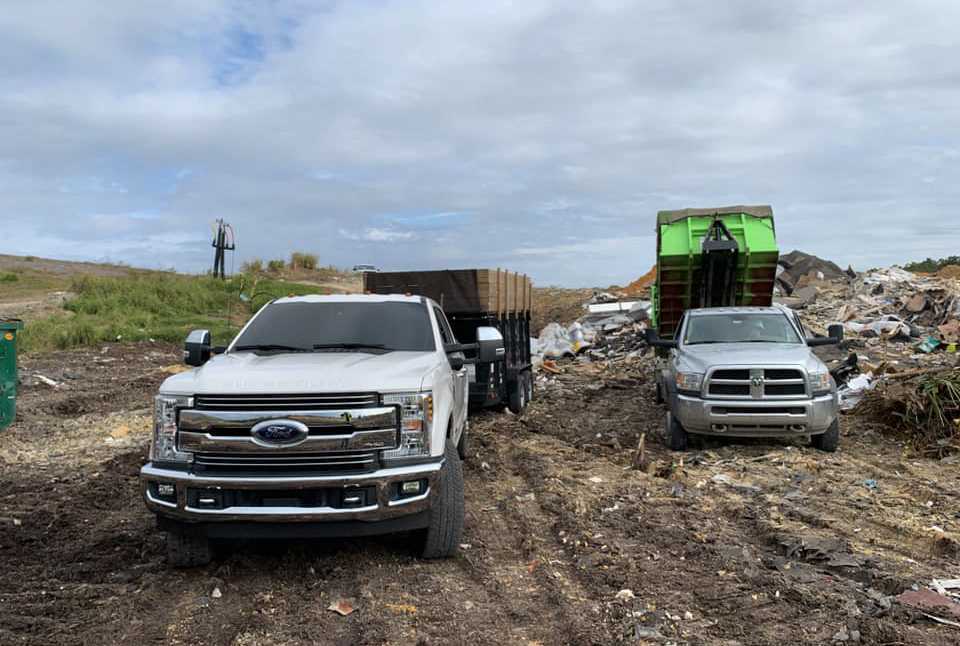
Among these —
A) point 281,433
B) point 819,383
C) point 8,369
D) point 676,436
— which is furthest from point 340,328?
point 8,369

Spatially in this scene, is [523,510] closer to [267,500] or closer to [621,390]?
[267,500]

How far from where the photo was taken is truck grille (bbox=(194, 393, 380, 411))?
5.05 meters

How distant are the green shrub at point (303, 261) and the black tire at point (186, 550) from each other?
41879mm

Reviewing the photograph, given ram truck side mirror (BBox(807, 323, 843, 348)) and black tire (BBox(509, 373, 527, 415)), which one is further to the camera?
black tire (BBox(509, 373, 527, 415))

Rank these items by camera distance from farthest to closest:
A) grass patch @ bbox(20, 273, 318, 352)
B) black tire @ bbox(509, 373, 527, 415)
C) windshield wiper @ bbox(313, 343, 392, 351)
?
grass patch @ bbox(20, 273, 318, 352)
black tire @ bbox(509, 373, 527, 415)
windshield wiper @ bbox(313, 343, 392, 351)

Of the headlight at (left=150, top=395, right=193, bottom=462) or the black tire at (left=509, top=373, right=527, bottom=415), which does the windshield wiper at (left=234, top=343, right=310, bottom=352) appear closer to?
the headlight at (left=150, top=395, right=193, bottom=462)

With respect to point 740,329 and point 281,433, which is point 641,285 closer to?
point 740,329

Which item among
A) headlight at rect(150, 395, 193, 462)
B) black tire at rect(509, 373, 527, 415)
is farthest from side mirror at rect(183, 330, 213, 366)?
black tire at rect(509, 373, 527, 415)

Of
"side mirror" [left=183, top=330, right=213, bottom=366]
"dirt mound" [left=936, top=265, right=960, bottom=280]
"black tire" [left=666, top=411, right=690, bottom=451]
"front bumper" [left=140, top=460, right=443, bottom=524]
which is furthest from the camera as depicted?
"dirt mound" [left=936, top=265, right=960, bottom=280]

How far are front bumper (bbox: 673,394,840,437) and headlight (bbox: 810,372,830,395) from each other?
7 centimetres

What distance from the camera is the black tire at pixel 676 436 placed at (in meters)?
9.84

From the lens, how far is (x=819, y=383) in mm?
9180

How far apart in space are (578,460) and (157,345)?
600 inches

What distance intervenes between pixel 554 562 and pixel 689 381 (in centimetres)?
439
